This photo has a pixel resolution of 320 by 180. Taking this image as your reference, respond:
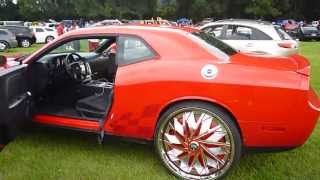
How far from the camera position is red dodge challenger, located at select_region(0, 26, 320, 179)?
4.19 m

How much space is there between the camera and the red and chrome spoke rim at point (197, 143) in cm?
433

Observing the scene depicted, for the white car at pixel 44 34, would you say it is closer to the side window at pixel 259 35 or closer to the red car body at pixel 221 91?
the side window at pixel 259 35

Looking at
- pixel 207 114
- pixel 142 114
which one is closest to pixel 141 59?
pixel 142 114

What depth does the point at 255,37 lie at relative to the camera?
1160cm

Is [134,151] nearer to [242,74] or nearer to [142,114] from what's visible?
[142,114]

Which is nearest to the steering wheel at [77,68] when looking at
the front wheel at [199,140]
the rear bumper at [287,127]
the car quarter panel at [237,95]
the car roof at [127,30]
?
the car roof at [127,30]

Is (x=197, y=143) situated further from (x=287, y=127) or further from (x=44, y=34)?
(x=44, y=34)

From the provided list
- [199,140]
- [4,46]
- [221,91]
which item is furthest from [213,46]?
[4,46]

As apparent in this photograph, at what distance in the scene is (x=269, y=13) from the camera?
61.3 m

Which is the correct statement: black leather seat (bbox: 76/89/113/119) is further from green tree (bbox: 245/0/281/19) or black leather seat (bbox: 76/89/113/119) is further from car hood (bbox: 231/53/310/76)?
green tree (bbox: 245/0/281/19)

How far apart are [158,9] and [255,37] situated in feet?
198

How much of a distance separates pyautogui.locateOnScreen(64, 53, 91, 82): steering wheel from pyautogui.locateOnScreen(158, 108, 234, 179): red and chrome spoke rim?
1.74 metres

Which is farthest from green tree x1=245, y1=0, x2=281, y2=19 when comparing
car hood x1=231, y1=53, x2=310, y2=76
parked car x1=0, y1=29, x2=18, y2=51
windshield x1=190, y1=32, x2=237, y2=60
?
car hood x1=231, y1=53, x2=310, y2=76

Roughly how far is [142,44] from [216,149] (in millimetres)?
1306
